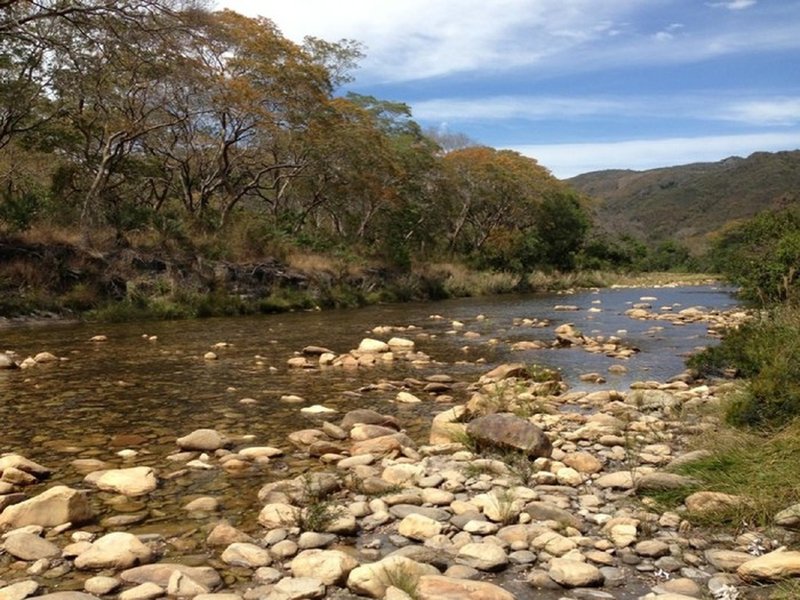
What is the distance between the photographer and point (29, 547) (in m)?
3.70

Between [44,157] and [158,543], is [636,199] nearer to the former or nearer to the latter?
[44,157]

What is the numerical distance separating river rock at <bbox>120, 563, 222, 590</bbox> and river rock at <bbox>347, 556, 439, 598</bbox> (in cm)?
69

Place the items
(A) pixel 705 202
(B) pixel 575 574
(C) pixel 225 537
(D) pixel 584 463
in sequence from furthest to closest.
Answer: (A) pixel 705 202 → (D) pixel 584 463 → (C) pixel 225 537 → (B) pixel 575 574

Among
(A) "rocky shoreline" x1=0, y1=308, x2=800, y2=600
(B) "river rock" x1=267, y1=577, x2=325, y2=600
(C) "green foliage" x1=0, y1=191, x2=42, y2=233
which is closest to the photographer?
(B) "river rock" x1=267, y1=577, x2=325, y2=600

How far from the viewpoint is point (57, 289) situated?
741 inches

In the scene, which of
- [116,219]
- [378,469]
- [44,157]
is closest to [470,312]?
[116,219]

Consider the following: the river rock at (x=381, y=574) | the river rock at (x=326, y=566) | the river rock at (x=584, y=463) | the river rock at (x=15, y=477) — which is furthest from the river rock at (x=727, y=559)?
the river rock at (x=15, y=477)

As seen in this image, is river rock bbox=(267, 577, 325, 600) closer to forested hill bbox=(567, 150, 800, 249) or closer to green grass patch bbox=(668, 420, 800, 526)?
green grass patch bbox=(668, 420, 800, 526)

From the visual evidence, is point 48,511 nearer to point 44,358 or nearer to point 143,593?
point 143,593

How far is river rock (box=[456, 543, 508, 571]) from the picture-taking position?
3.60 m

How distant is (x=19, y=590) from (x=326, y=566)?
1431mm

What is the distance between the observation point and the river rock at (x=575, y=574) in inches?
133

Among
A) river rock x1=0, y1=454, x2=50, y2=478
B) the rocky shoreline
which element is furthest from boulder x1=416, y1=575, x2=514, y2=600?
river rock x1=0, y1=454, x2=50, y2=478

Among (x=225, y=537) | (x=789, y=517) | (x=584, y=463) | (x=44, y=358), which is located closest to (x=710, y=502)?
(x=789, y=517)
